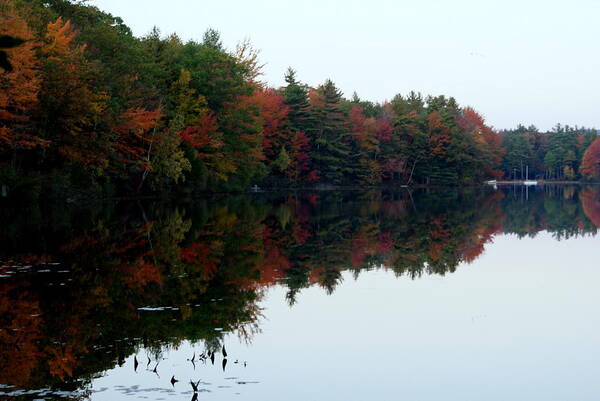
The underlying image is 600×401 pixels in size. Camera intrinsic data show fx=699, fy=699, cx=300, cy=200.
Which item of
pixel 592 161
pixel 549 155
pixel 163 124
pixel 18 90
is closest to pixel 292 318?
pixel 18 90

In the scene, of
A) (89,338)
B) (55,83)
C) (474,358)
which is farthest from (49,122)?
(474,358)

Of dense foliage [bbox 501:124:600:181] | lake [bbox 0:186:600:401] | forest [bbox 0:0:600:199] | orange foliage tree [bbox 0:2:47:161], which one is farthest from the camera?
dense foliage [bbox 501:124:600:181]

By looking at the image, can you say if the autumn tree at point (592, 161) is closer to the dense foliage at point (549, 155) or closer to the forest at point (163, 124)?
the dense foliage at point (549, 155)

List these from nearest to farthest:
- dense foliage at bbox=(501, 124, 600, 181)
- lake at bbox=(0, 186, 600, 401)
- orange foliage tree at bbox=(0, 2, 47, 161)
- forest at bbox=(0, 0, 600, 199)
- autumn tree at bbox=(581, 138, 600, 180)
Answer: lake at bbox=(0, 186, 600, 401), orange foliage tree at bbox=(0, 2, 47, 161), forest at bbox=(0, 0, 600, 199), autumn tree at bbox=(581, 138, 600, 180), dense foliage at bbox=(501, 124, 600, 181)

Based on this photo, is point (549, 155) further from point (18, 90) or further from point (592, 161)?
point (18, 90)

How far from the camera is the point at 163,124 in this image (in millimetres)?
51562

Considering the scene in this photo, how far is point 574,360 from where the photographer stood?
1025 cm

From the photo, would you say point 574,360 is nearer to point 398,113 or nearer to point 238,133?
point 238,133

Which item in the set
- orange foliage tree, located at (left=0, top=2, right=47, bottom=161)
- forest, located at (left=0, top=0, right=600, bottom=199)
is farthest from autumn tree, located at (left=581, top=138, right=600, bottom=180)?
orange foliage tree, located at (left=0, top=2, right=47, bottom=161)

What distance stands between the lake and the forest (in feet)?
18.7

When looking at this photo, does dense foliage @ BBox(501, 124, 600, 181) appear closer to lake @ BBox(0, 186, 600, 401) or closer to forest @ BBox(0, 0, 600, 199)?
forest @ BBox(0, 0, 600, 199)

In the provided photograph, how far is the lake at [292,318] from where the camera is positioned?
8.96 meters

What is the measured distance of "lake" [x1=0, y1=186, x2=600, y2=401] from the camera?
896 centimetres

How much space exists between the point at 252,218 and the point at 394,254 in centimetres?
1439
